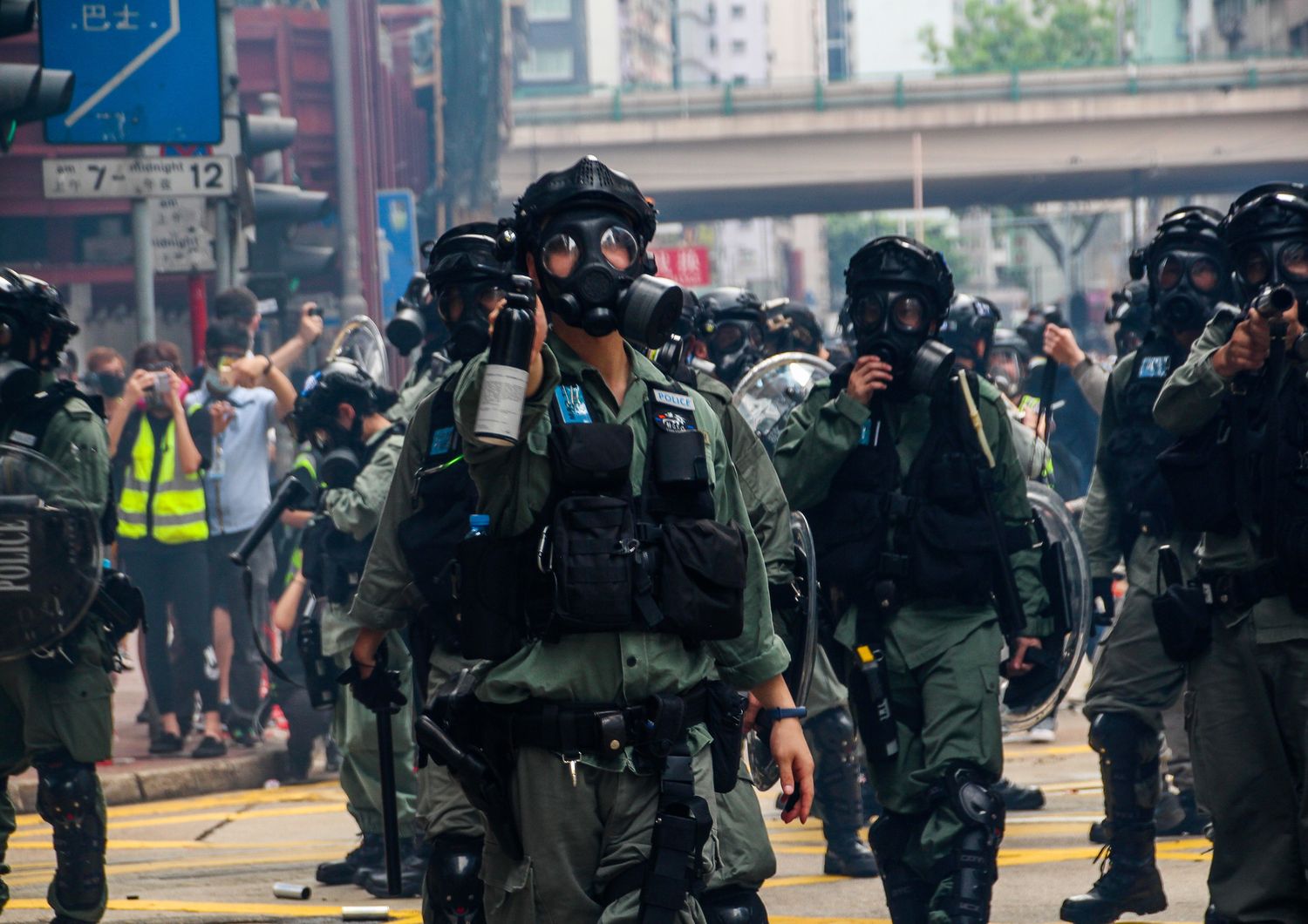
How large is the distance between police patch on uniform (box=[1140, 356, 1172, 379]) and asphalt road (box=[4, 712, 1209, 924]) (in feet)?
5.87

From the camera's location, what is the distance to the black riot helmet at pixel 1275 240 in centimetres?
527

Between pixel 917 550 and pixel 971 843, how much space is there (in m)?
0.89

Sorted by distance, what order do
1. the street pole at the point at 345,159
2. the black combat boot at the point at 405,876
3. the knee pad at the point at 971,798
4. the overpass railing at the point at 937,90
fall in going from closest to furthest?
the knee pad at the point at 971,798 < the black combat boot at the point at 405,876 < the street pole at the point at 345,159 < the overpass railing at the point at 937,90

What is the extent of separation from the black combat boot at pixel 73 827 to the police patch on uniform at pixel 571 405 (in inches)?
118

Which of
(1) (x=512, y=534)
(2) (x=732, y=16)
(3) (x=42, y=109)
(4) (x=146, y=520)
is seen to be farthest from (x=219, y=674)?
(2) (x=732, y=16)

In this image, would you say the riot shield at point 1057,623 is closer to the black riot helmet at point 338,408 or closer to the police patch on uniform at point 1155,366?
the police patch on uniform at point 1155,366

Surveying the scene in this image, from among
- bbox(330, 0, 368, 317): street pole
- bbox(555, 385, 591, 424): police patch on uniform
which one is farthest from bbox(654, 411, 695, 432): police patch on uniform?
bbox(330, 0, 368, 317): street pole

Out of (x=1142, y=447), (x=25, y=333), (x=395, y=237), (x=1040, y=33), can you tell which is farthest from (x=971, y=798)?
(x=1040, y=33)

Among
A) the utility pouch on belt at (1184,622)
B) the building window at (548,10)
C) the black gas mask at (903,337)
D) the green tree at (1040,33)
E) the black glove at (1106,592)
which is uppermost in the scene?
the building window at (548,10)

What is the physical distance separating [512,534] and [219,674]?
7.12 metres

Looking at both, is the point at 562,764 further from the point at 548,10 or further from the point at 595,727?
the point at 548,10

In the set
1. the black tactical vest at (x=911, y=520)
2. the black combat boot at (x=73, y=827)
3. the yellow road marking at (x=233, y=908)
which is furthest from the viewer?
the yellow road marking at (x=233, y=908)

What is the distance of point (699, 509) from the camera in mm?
4066

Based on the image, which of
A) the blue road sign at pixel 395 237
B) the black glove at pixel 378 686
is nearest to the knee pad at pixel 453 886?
the black glove at pixel 378 686
